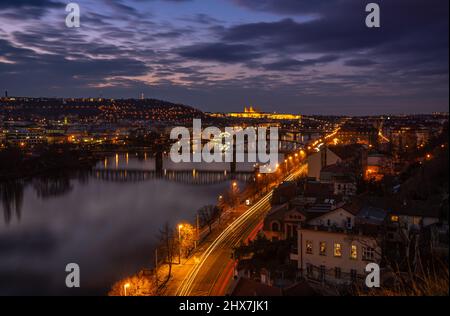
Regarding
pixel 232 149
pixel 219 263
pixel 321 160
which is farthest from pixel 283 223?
pixel 232 149

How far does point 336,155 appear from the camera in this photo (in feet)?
26.7

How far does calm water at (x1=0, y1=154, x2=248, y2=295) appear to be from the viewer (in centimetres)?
456

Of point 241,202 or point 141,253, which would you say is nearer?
point 141,253

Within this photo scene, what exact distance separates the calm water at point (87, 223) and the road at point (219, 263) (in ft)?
2.63

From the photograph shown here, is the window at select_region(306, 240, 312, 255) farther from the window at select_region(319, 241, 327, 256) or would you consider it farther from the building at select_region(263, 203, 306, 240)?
the building at select_region(263, 203, 306, 240)

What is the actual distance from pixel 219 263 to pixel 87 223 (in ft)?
11.5

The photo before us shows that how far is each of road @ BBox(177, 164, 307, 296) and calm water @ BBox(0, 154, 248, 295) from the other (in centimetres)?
80

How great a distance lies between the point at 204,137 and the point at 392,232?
834 inches

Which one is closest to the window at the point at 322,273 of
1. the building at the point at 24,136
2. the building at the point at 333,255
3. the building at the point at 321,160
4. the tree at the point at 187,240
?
the building at the point at 333,255

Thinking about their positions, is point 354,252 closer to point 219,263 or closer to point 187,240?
point 219,263

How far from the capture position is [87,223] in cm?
687

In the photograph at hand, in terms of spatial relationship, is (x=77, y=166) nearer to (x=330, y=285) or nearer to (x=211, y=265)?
(x=211, y=265)
